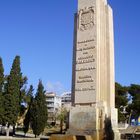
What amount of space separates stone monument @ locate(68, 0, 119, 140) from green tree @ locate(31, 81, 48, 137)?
24.9 meters

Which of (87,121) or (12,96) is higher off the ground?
(12,96)

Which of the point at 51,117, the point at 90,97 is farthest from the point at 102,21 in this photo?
the point at 51,117

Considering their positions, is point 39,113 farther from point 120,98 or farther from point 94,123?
point 94,123

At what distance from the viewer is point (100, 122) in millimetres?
15438

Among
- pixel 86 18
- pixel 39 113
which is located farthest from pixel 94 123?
pixel 39 113

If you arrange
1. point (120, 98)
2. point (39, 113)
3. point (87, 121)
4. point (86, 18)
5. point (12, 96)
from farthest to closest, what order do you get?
point (120, 98) → point (39, 113) → point (12, 96) → point (86, 18) → point (87, 121)

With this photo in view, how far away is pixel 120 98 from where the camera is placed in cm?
4894

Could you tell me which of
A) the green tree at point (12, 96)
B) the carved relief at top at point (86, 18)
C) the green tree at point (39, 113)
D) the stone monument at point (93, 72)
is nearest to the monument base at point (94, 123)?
the stone monument at point (93, 72)

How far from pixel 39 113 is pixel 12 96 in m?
5.05

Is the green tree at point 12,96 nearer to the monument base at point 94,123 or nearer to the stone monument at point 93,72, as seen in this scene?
the stone monument at point 93,72

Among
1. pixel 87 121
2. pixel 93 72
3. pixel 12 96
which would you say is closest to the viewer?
pixel 87 121

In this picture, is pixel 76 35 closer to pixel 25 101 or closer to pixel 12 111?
pixel 12 111

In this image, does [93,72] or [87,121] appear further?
[93,72]

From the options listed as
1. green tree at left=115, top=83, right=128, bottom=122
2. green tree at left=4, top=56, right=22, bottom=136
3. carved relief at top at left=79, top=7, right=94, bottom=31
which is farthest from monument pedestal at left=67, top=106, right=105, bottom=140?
green tree at left=115, top=83, right=128, bottom=122
